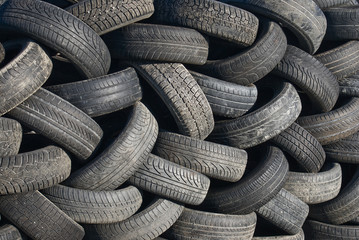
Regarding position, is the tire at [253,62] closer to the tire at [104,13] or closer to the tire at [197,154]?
the tire at [197,154]

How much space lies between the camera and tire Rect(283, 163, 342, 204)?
3125mm

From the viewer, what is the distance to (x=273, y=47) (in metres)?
2.93

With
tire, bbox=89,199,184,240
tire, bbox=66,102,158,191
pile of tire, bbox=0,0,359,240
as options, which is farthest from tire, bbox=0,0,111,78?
tire, bbox=89,199,184,240

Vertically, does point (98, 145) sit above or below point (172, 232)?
above

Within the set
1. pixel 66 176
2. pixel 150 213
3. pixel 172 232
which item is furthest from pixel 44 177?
pixel 172 232

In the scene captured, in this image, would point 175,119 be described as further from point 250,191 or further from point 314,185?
point 314,185

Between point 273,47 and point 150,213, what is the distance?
1.21m

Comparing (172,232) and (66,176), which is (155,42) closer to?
(66,176)

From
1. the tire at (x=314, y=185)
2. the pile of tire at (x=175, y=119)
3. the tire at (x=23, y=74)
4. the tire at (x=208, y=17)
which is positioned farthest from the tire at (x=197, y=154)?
the tire at (x=23, y=74)

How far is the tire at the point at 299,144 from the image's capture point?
3086 millimetres

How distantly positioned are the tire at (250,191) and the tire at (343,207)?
52cm

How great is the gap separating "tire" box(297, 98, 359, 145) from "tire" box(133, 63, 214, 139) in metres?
0.82

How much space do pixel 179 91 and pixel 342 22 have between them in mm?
1306

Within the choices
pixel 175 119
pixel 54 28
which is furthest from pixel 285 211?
pixel 54 28
